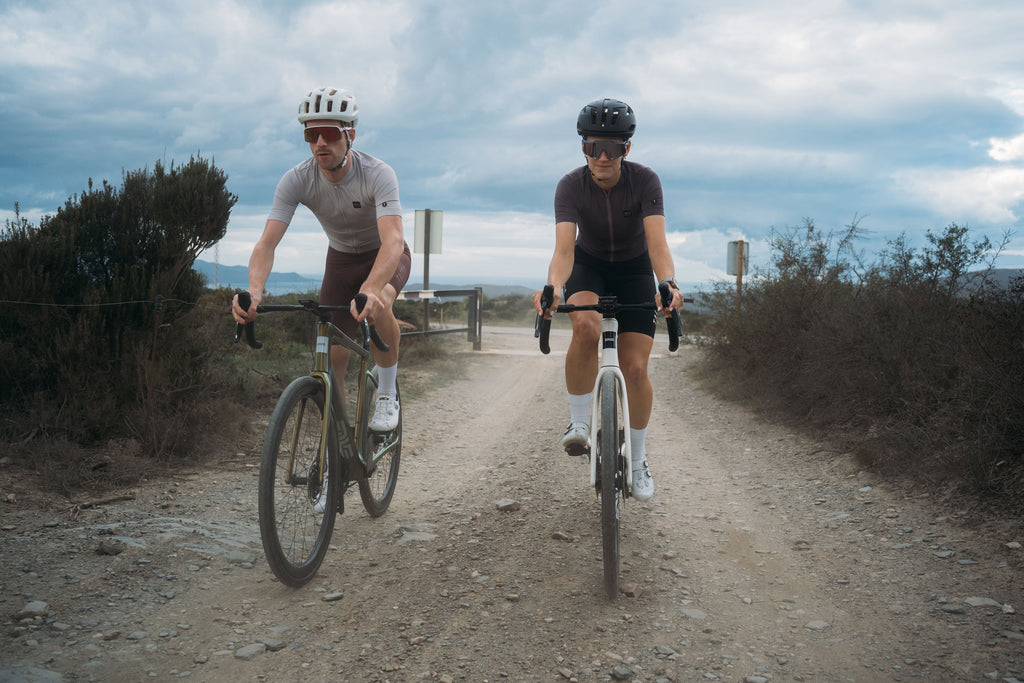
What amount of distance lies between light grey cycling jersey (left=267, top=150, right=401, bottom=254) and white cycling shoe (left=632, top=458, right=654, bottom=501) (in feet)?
6.53

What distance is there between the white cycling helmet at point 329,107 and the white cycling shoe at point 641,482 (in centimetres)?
251

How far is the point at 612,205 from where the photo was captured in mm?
4227

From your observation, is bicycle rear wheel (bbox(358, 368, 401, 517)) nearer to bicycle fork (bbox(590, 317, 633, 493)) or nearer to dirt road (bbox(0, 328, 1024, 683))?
dirt road (bbox(0, 328, 1024, 683))

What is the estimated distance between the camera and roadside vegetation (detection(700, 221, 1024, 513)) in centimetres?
475

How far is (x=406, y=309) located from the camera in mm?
17234

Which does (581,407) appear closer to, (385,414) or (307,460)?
(385,414)

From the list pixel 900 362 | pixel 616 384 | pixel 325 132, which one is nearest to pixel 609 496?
pixel 616 384

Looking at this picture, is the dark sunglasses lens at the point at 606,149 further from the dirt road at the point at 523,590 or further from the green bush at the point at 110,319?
the green bush at the point at 110,319

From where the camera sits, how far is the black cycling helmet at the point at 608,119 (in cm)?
396

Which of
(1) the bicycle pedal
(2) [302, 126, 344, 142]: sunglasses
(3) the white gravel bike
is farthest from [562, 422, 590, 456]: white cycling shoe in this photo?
(2) [302, 126, 344, 142]: sunglasses

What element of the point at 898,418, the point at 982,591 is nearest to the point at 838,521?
the point at 982,591

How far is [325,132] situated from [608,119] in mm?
1549

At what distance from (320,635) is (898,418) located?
5160 mm

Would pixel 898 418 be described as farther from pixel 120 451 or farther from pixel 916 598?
pixel 120 451
